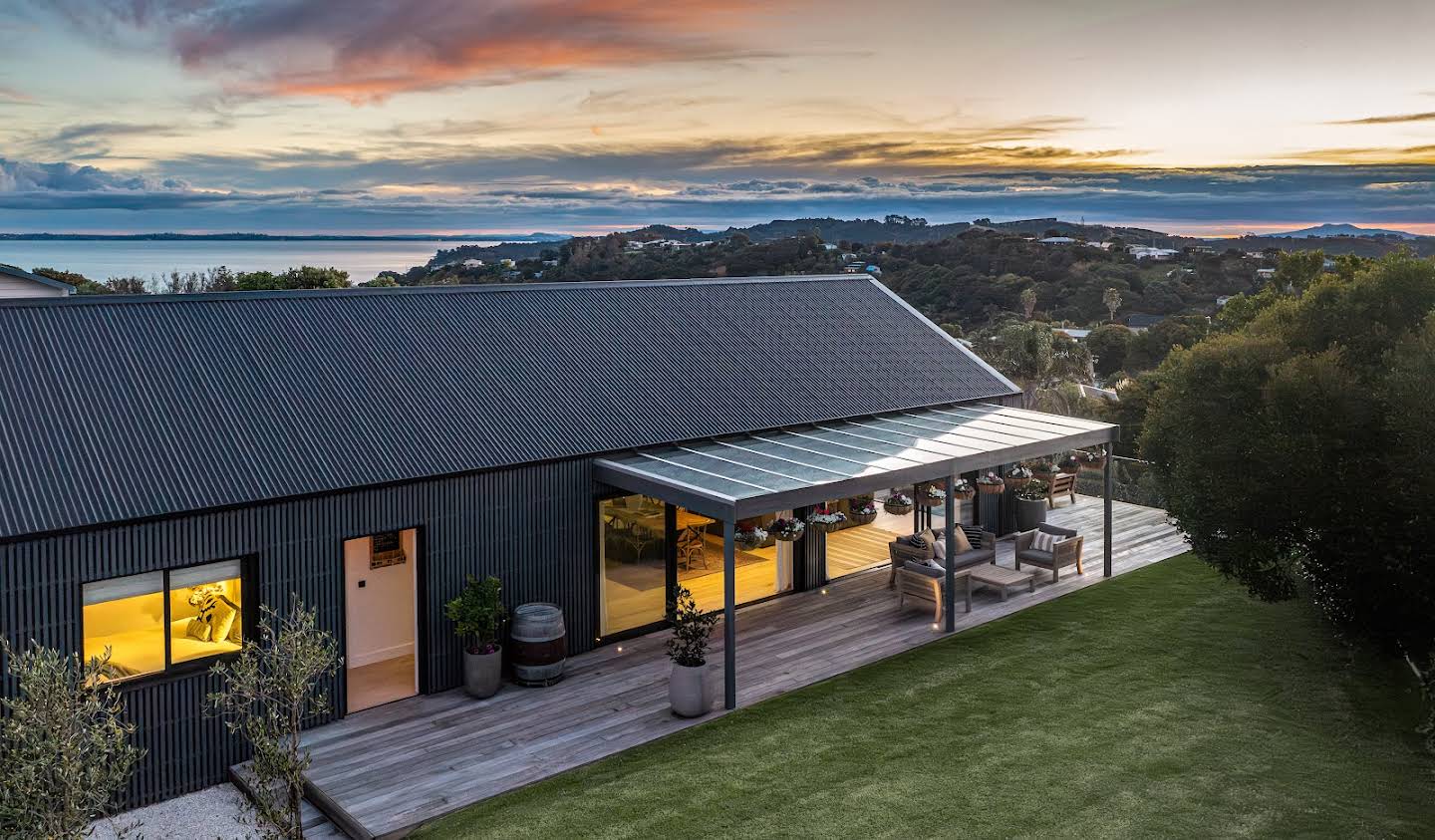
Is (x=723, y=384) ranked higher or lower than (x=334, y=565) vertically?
higher

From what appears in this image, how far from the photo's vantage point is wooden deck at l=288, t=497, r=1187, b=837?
977 cm

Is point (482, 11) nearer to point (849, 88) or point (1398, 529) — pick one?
point (849, 88)

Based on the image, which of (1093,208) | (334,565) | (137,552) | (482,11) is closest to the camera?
(137,552)

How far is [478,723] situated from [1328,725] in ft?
30.9

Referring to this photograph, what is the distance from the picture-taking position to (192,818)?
9.53 m

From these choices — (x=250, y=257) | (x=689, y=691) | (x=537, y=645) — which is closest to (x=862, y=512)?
(x=689, y=691)

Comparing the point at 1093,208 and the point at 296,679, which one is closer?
the point at 296,679

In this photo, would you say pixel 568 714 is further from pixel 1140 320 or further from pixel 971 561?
pixel 1140 320

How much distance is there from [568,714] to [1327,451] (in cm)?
917

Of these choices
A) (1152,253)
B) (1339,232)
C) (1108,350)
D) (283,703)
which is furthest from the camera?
(1152,253)

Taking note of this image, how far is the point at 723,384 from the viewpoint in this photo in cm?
1594

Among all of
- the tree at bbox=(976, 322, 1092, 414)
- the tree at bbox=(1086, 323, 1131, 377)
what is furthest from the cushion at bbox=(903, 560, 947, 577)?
the tree at bbox=(1086, 323, 1131, 377)

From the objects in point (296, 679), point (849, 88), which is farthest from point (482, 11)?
point (296, 679)

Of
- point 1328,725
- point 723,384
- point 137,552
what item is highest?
point 723,384
